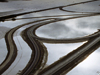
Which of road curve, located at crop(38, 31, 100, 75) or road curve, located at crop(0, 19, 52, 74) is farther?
road curve, located at crop(0, 19, 52, 74)

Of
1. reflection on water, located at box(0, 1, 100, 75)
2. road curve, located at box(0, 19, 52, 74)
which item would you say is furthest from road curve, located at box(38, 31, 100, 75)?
road curve, located at box(0, 19, 52, 74)

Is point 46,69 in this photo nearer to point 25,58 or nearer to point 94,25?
point 25,58

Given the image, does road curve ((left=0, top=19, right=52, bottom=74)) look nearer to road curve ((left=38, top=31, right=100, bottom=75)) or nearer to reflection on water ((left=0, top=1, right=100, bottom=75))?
reflection on water ((left=0, top=1, right=100, bottom=75))

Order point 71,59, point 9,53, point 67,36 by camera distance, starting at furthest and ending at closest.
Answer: point 67,36 < point 9,53 < point 71,59

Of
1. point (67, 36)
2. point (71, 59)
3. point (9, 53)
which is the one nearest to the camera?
point (71, 59)

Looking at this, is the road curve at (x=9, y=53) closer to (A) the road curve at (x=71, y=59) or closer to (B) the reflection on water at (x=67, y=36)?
(B) the reflection on water at (x=67, y=36)

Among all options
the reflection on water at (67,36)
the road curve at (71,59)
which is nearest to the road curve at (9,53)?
the reflection on water at (67,36)

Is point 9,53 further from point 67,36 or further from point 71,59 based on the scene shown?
point 67,36

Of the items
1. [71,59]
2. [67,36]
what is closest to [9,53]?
[71,59]

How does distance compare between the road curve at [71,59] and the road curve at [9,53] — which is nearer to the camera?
the road curve at [71,59]

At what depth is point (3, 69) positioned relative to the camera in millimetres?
5875

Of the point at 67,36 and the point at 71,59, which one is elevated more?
the point at 67,36

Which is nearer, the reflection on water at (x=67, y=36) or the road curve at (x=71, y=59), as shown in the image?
the road curve at (x=71, y=59)

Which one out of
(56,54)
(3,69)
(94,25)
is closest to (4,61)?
(3,69)
